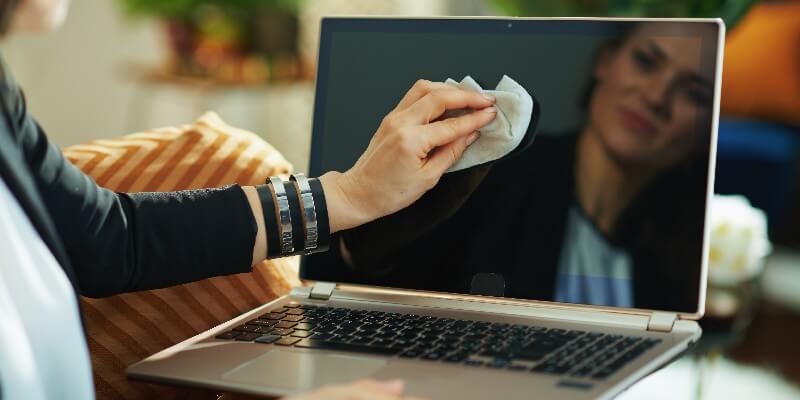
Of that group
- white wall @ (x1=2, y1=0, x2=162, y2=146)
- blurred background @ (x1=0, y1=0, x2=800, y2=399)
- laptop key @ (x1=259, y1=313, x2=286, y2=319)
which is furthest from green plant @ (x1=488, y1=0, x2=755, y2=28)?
white wall @ (x1=2, y1=0, x2=162, y2=146)

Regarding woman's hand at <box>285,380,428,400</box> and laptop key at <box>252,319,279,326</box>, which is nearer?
woman's hand at <box>285,380,428,400</box>

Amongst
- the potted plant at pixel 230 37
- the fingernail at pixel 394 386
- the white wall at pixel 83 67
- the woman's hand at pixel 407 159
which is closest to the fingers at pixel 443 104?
the woman's hand at pixel 407 159

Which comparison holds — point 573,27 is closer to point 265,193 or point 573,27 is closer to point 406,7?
point 265,193

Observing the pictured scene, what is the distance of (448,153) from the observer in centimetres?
99

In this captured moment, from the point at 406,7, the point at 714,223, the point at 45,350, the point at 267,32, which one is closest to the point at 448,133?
the point at 45,350

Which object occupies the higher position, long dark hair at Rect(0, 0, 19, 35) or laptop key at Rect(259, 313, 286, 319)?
long dark hair at Rect(0, 0, 19, 35)

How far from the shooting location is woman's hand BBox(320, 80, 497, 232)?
0.97 m

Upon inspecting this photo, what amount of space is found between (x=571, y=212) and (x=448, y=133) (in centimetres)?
15

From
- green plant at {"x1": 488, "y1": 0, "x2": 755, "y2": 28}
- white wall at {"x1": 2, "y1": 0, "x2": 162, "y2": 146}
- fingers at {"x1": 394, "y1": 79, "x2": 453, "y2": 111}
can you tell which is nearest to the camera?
fingers at {"x1": 394, "y1": 79, "x2": 453, "y2": 111}

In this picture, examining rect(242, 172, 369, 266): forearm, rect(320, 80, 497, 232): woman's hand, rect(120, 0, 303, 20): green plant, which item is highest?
rect(120, 0, 303, 20): green plant

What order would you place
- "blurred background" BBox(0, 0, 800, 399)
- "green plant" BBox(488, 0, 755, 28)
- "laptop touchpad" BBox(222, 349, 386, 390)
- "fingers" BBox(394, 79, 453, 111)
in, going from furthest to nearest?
"blurred background" BBox(0, 0, 800, 399), "green plant" BBox(488, 0, 755, 28), "fingers" BBox(394, 79, 453, 111), "laptop touchpad" BBox(222, 349, 386, 390)

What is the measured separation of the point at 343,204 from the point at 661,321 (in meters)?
0.32

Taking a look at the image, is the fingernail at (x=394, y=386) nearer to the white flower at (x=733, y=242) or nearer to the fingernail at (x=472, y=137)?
the fingernail at (x=472, y=137)

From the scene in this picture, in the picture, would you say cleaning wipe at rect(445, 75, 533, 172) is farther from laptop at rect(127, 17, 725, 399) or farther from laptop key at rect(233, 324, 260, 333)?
laptop key at rect(233, 324, 260, 333)
